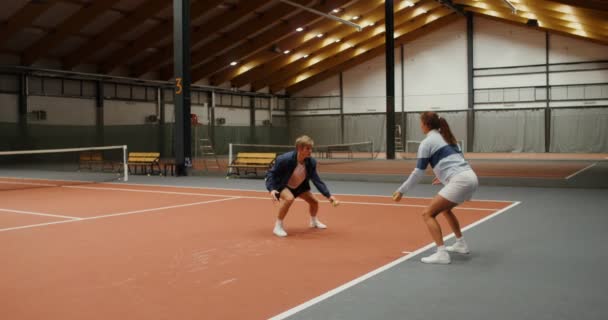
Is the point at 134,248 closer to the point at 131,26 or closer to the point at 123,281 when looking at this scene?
the point at 123,281

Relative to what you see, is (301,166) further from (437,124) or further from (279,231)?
(437,124)

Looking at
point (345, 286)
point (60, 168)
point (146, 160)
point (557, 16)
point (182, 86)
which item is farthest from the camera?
point (557, 16)

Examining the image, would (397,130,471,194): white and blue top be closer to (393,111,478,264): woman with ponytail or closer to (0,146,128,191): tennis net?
(393,111,478,264): woman with ponytail

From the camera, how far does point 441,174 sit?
5258 millimetres

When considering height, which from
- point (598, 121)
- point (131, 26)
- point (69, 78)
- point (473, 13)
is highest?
point (473, 13)

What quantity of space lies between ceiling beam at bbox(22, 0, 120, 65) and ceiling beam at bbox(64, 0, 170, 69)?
144 centimetres

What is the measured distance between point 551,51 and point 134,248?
107ft

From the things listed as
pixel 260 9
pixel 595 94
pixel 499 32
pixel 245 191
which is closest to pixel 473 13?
pixel 499 32

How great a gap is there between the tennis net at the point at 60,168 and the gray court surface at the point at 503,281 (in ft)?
34.4

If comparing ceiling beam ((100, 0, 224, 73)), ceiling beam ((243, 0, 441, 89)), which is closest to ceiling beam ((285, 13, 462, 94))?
ceiling beam ((243, 0, 441, 89))

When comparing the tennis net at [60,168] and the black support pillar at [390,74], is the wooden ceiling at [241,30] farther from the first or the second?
the tennis net at [60,168]

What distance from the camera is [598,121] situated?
3094 cm

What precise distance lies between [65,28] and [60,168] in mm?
6309

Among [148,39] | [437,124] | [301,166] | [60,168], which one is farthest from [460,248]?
[148,39]
